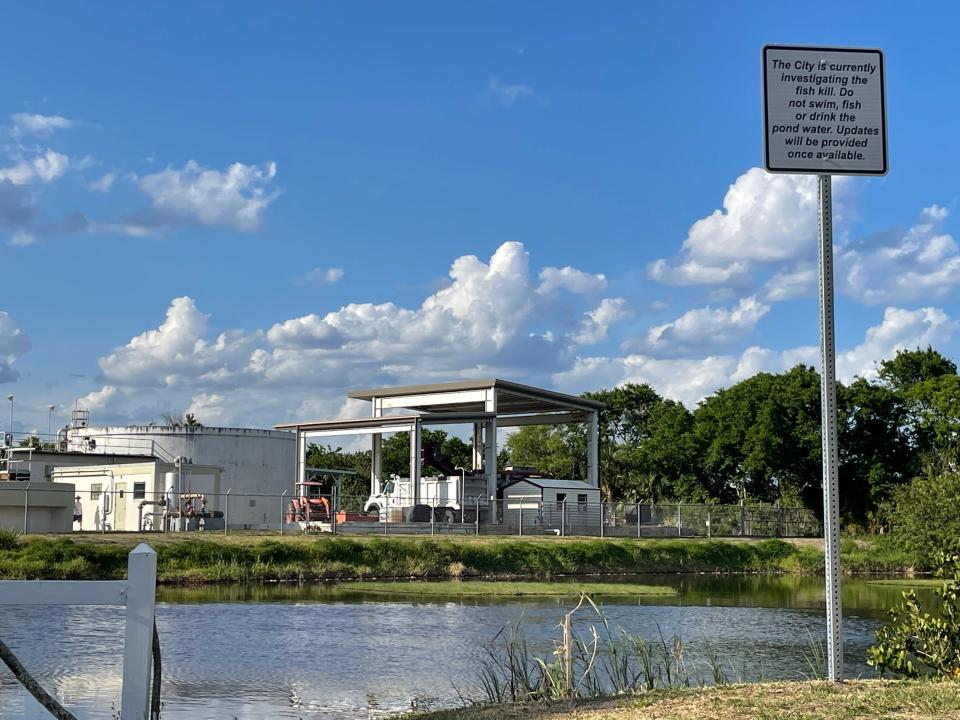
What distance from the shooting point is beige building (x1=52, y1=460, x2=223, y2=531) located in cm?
4816

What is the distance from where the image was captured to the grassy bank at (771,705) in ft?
26.4

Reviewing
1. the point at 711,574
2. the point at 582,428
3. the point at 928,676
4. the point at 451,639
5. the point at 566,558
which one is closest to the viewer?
the point at 928,676

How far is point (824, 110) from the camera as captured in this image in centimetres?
945

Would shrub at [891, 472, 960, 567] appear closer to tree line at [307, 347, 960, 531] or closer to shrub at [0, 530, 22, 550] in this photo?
tree line at [307, 347, 960, 531]

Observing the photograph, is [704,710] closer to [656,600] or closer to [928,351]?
[656,600]

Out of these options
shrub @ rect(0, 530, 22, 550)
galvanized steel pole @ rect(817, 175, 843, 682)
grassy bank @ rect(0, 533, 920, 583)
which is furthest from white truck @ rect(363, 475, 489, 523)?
galvanized steel pole @ rect(817, 175, 843, 682)

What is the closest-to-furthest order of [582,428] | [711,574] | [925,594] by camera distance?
[925,594]
[711,574]
[582,428]

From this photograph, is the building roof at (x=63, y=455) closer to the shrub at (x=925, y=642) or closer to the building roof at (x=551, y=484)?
the building roof at (x=551, y=484)

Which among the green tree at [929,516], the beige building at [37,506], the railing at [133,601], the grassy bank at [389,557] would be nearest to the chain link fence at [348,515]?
the beige building at [37,506]

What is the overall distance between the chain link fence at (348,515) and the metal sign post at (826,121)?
35.7 metres

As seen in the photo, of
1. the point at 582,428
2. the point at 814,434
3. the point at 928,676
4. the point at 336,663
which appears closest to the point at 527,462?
the point at 582,428

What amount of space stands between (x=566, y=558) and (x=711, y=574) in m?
8.46

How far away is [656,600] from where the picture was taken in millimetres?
34500

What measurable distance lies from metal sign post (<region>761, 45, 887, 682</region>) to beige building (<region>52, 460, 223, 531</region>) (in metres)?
40.4
